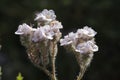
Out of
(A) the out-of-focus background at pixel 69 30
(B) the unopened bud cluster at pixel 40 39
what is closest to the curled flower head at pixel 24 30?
(B) the unopened bud cluster at pixel 40 39

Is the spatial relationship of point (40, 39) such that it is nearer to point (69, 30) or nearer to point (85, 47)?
point (85, 47)

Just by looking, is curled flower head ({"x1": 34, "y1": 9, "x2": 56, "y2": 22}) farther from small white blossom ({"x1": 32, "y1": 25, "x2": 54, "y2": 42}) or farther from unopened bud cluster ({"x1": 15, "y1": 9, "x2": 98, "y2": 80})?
small white blossom ({"x1": 32, "y1": 25, "x2": 54, "y2": 42})

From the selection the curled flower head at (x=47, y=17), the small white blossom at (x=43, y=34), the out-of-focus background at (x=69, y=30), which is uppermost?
the curled flower head at (x=47, y=17)

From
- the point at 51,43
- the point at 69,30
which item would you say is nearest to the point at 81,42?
the point at 51,43

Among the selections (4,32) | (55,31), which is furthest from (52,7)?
(55,31)

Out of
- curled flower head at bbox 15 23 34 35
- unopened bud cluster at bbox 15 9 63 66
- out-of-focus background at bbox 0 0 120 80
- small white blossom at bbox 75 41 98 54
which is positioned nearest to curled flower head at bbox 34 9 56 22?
unopened bud cluster at bbox 15 9 63 66

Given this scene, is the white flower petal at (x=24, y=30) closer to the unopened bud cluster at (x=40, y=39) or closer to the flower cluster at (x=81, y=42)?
the unopened bud cluster at (x=40, y=39)
